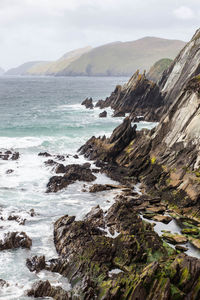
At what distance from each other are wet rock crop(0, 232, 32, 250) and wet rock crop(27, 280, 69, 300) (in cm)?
534

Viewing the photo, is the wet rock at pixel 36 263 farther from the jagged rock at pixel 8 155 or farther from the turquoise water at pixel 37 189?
the jagged rock at pixel 8 155

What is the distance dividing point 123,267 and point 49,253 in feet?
19.3

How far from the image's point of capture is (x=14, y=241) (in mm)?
23891

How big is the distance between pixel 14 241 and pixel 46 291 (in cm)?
645

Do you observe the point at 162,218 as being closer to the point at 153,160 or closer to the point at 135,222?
the point at 135,222

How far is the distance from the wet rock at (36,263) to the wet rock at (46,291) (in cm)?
212

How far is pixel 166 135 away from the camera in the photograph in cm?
4038

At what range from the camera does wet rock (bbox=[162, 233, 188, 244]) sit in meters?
24.2

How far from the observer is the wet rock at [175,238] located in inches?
952

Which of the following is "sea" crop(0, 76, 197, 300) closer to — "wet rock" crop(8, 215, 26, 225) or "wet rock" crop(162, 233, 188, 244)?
"wet rock" crop(8, 215, 26, 225)

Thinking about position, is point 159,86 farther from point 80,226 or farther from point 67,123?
point 80,226

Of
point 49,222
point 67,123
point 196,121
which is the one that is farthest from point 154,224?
point 67,123

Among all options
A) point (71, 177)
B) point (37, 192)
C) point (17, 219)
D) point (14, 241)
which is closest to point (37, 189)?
point (37, 192)

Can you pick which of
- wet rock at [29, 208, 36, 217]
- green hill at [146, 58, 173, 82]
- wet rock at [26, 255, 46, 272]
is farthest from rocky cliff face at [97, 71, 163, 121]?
green hill at [146, 58, 173, 82]
